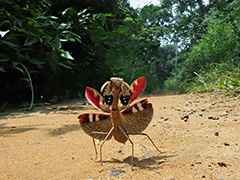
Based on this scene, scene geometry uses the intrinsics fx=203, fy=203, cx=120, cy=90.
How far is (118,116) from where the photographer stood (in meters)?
1.20

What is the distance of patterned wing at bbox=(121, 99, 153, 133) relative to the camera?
129 centimetres

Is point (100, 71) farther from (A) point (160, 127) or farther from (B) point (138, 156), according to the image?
(B) point (138, 156)

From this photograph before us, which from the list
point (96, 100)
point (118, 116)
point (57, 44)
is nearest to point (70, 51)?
point (57, 44)

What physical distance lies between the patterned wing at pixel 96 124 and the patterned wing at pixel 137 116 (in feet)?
0.36

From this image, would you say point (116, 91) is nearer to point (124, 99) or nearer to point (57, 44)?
point (124, 99)

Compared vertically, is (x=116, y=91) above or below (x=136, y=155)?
above

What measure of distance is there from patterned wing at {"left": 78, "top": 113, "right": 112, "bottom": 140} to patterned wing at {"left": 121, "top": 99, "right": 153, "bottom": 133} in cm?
11

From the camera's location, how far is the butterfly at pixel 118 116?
119cm

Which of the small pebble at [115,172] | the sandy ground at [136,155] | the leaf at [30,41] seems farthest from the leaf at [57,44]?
the small pebble at [115,172]

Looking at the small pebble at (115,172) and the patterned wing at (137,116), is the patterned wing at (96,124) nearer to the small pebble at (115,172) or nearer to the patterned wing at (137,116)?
the patterned wing at (137,116)

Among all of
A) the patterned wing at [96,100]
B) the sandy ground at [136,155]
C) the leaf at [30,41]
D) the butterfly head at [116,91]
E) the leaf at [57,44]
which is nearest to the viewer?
the sandy ground at [136,155]

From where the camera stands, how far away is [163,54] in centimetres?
2986

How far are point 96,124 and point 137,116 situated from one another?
0.88ft

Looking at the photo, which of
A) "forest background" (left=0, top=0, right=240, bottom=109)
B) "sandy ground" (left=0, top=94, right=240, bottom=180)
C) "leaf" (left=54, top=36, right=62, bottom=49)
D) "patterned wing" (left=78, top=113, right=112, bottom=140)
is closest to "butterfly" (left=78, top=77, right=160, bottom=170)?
"patterned wing" (left=78, top=113, right=112, bottom=140)
